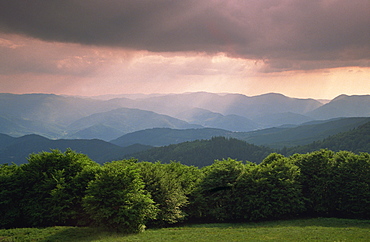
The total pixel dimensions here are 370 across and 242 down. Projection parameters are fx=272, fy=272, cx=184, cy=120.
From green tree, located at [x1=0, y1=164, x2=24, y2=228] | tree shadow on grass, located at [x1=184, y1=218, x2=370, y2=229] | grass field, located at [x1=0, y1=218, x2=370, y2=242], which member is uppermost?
green tree, located at [x1=0, y1=164, x2=24, y2=228]

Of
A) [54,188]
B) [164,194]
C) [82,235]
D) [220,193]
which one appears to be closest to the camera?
[82,235]

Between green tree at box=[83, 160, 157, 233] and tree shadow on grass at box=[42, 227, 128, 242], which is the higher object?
green tree at box=[83, 160, 157, 233]

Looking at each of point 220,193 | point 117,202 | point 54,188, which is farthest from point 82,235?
point 220,193

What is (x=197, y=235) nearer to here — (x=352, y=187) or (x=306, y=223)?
(x=306, y=223)

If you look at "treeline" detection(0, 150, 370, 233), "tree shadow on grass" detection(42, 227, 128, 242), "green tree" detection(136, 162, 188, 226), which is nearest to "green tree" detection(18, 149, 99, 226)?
"treeline" detection(0, 150, 370, 233)

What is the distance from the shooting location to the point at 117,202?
4238cm

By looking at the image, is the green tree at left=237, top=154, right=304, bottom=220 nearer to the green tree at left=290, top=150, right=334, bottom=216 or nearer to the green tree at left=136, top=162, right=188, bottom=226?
the green tree at left=290, top=150, right=334, bottom=216

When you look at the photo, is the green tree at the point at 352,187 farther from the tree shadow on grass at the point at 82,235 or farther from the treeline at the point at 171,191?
the tree shadow on grass at the point at 82,235

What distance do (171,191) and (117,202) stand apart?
13178mm

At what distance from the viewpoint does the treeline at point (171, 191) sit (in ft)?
143

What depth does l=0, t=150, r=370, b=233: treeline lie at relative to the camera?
43562 mm

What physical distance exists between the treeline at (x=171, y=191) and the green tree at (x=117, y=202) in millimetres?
150

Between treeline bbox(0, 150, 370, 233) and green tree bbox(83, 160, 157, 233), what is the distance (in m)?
0.15

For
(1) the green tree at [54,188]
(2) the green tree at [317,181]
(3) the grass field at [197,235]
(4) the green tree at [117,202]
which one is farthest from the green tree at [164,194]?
(2) the green tree at [317,181]
